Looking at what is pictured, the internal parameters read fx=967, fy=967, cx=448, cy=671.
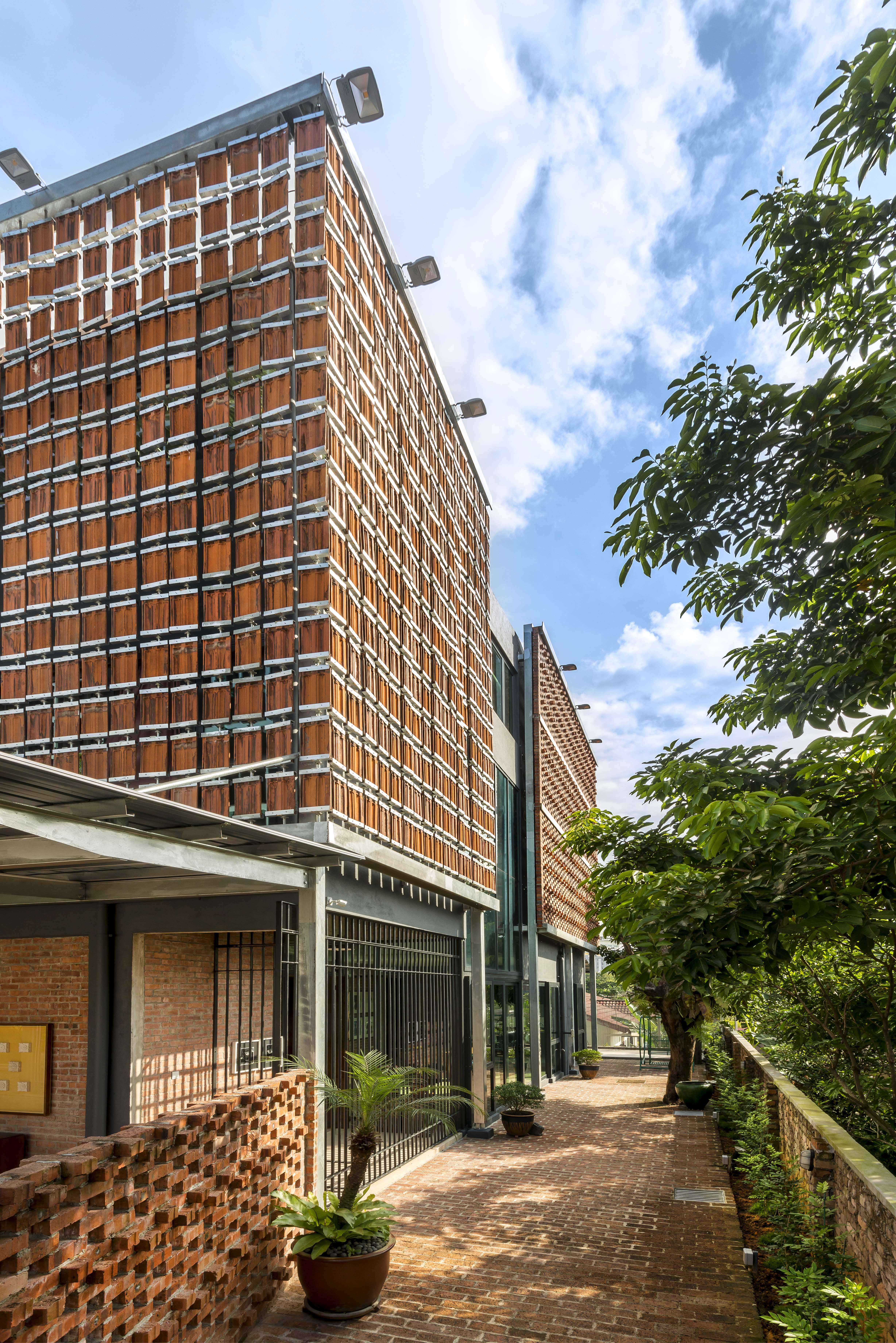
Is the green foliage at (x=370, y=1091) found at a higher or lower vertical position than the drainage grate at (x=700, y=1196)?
Result: higher

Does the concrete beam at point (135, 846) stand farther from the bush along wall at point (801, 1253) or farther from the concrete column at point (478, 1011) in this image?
the concrete column at point (478, 1011)

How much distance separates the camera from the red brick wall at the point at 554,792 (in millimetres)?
24391

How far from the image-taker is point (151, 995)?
9.82 m

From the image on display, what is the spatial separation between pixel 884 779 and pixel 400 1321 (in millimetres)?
5397

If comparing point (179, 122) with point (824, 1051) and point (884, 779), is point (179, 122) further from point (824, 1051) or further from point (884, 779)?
point (824, 1051)

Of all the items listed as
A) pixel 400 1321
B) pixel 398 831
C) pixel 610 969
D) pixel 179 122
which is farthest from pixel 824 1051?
pixel 179 122

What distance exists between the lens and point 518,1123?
50.9 ft

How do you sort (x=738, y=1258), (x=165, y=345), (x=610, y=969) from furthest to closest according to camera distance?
(x=165, y=345), (x=738, y=1258), (x=610, y=969)

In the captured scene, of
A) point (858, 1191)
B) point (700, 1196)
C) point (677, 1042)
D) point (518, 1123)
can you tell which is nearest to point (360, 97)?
point (858, 1191)

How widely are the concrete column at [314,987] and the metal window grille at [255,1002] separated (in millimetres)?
119

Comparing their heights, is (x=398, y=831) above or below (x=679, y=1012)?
above

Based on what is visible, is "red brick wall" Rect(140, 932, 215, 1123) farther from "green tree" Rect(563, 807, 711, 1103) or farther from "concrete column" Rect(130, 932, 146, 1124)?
"green tree" Rect(563, 807, 711, 1103)

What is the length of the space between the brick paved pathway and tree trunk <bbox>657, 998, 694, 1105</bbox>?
19.6 ft

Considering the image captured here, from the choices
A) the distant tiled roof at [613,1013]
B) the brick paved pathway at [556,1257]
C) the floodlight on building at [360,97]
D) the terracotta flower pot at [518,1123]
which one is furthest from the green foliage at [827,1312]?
the distant tiled roof at [613,1013]
